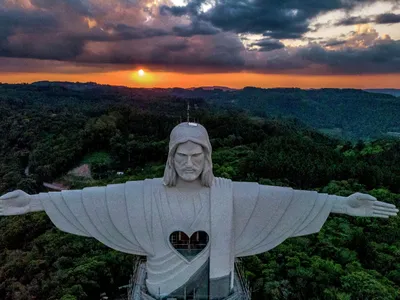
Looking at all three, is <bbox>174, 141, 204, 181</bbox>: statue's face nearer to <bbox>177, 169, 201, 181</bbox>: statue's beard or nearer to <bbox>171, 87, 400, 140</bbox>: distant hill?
<bbox>177, 169, 201, 181</bbox>: statue's beard

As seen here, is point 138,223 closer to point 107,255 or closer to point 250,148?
point 107,255

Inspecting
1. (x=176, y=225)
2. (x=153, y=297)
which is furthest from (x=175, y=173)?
(x=153, y=297)

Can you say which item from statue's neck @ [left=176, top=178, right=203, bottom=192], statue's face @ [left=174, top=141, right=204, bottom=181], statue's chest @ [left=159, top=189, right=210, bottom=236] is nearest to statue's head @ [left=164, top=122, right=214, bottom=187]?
statue's face @ [left=174, top=141, right=204, bottom=181]

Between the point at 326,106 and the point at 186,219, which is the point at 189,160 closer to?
the point at 186,219

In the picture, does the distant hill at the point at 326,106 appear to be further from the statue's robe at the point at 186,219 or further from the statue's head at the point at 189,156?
the statue's head at the point at 189,156

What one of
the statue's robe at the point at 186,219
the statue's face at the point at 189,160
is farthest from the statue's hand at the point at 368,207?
the statue's face at the point at 189,160

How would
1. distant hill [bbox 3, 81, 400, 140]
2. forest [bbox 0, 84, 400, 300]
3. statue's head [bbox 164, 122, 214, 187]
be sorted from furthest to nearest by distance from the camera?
distant hill [bbox 3, 81, 400, 140]
forest [bbox 0, 84, 400, 300]
statue's head [bbox 164, 122, 214, 187]
